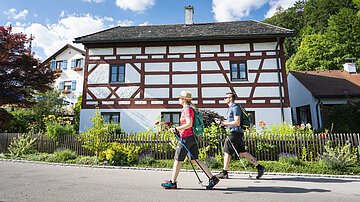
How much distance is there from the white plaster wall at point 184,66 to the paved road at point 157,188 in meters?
8.26

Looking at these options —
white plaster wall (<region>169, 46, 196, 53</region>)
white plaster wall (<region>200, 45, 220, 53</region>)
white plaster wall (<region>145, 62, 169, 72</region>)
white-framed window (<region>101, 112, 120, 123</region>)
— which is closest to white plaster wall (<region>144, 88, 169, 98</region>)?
white plaster wall (<region>145, 62, 169, 72</region>)

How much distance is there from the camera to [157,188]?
4609mm

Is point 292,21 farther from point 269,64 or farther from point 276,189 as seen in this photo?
point 276,189

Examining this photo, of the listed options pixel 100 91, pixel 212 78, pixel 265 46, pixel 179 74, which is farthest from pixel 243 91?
pixel 100 91

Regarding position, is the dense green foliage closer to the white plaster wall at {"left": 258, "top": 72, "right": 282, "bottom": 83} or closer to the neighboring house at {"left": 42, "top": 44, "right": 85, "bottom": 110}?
the white plaster wall at {"left": 258, "top": 72, "right": 282, "bottom": 83}

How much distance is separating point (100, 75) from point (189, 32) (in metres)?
5.96

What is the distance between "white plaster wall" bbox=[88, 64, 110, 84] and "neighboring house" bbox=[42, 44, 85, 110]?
1787 cm

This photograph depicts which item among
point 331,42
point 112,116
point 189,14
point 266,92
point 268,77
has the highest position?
point 331,42

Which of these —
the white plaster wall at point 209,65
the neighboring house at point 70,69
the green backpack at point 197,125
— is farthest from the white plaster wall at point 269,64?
the neighboring house at point 70,69

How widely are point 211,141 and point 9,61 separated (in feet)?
34.6

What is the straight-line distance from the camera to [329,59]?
26.6 metres

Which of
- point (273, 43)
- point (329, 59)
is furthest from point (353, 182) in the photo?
point (329, 59)

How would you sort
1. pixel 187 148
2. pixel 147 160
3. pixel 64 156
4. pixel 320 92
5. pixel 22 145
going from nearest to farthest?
pixel 187 148 → pixel 147 160 → pixel 64 156 → pixel 22 145 → pixel 320 92

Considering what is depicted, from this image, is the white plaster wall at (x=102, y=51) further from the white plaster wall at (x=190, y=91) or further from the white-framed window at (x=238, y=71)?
the white-framed window at (x=238, y=71)
